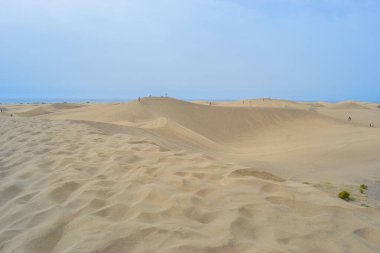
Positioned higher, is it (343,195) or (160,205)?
(160,205)

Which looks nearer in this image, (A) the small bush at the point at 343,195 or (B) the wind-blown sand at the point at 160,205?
(B) the wind-blown sand at the point at 160,205

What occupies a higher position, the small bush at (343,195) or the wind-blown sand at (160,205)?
the wind-blown sand at (160,205)

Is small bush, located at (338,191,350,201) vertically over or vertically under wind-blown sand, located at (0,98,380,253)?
under

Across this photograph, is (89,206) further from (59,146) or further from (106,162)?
(59,146)

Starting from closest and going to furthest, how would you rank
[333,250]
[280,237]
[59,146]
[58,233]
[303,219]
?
[333,250], [280,237], [58,233], [303,219], [59,146]

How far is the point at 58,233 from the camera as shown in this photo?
2.23 meters

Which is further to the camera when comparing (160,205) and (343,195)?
(343,195)

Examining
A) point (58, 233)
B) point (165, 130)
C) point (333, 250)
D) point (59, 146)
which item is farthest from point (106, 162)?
point (165, 130)

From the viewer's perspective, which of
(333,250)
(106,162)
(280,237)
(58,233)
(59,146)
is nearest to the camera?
(333,250)

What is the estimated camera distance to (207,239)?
2.04 metres

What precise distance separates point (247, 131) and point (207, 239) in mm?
13519

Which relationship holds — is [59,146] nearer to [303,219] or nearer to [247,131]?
[303,219]

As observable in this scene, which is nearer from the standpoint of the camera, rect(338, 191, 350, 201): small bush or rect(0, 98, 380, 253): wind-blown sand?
rect(0, 98, 380, 253): wind-blown sand

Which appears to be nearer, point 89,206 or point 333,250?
point 333,250
